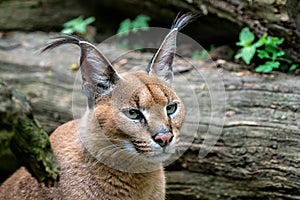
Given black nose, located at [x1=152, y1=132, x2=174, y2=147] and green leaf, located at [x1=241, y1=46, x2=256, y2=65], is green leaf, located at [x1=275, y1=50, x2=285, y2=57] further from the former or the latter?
black nose, located at [x1=152, y1=132, x2=174, y2=147]

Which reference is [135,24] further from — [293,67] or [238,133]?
[238,133]

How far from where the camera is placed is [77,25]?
265 inches

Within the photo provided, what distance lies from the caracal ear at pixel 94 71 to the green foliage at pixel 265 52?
1963mm

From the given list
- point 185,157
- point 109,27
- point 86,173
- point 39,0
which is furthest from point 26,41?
point 86,173

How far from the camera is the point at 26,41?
6.70 metres

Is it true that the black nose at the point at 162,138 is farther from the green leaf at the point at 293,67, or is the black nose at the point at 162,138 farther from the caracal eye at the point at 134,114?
the green leaf at the point at 293,67

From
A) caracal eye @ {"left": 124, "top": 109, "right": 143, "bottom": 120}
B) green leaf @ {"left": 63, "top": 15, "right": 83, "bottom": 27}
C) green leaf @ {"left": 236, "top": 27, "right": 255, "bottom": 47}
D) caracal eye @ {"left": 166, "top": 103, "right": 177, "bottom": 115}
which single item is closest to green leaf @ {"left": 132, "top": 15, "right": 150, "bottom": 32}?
green leaf @ {"left": 63, "top": 15, "right": 83, "bottom": 27}

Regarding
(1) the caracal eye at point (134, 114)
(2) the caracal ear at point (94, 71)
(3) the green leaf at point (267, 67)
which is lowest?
Result: (3) the green leaf at point (267, 67)

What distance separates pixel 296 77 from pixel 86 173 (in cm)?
226

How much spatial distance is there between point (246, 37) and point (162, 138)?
225cm

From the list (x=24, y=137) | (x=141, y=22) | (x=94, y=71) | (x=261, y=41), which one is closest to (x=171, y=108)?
(x=94, y=71)

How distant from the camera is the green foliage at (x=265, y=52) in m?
5.61

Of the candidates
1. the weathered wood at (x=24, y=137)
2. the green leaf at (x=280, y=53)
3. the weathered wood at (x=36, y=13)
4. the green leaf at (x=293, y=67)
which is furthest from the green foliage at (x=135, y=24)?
the weathered wood at (x=24, y=137)

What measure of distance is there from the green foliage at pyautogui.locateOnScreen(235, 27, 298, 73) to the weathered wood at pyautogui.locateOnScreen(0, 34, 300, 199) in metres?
0.13
